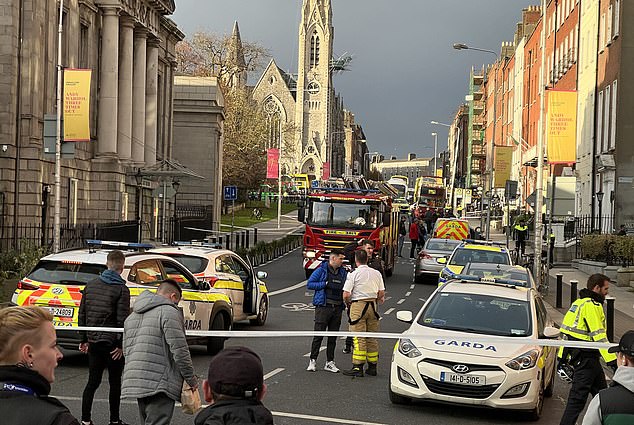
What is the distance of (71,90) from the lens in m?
31.9

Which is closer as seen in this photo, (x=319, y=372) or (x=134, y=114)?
(x=319, y=372)

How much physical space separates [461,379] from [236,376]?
6.88 meters

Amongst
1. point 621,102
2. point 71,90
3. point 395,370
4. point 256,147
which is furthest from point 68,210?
point 256,147

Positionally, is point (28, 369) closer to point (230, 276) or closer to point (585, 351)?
point (585, 351)

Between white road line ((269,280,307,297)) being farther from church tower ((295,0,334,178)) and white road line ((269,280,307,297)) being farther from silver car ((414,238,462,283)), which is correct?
church tower ((295,0,334,178))

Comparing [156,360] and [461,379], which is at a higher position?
[156,360]

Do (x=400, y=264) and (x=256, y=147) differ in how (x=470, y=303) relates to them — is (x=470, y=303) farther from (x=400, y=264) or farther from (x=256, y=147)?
(x=256, y=147)

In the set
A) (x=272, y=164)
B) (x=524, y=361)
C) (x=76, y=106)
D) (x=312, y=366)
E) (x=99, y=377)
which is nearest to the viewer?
(x=99, y=377)

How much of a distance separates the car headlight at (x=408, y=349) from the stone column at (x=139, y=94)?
4477 centimetres

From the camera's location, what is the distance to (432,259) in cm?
3194

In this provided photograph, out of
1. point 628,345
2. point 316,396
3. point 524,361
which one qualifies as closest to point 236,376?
point 628,345

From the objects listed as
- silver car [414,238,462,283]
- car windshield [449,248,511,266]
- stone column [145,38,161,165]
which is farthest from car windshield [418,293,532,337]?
stone column [145,38,161,165]

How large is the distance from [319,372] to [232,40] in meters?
75.1

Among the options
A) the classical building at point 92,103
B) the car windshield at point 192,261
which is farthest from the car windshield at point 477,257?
the classical building at point 92,103
